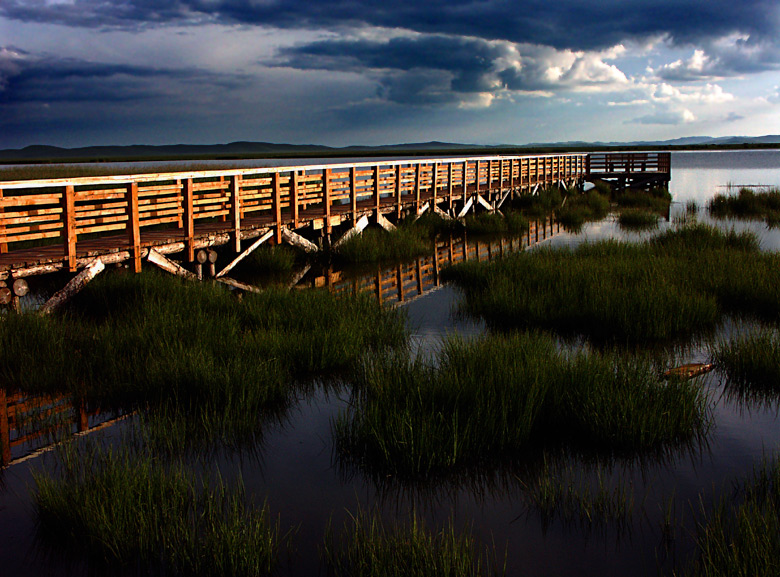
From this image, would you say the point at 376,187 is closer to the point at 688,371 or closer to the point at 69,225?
the point at 69,225

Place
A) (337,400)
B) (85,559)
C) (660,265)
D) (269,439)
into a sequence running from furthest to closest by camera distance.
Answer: (660,265) → (337,400) → (269,439) → (85,559)

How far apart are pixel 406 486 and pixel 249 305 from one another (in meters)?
4.76

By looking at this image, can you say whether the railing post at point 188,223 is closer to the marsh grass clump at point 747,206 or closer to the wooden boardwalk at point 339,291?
the wooden boardwalk at point 339,291

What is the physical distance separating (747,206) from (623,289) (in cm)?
1791

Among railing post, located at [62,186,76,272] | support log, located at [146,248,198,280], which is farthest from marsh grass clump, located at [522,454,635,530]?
support log, located at [146,248,198,280]

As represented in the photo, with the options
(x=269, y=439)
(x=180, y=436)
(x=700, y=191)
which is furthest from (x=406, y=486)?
(x=700, y=191)

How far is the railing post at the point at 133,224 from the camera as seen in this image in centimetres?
1098

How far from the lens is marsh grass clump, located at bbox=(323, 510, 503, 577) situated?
3617 mm

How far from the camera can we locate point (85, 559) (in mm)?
3979

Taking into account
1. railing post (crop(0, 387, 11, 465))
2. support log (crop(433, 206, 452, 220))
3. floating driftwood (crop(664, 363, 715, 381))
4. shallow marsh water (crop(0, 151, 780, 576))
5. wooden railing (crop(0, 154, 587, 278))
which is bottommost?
shallow marsh water (crop(0, 151, 780, 576))

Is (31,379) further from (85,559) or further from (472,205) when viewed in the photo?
(472,205)

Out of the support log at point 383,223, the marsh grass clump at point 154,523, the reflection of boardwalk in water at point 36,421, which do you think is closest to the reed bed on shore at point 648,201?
the support log at point 383,223

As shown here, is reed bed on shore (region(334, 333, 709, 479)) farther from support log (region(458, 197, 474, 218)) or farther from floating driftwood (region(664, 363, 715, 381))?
support log (region(458, 197, 474, 218))

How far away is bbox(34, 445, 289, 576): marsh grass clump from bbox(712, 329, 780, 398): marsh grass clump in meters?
4.72
